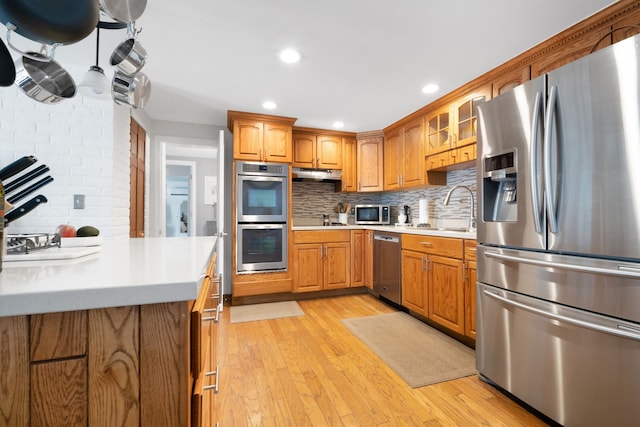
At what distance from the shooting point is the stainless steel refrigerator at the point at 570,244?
1.16 metres

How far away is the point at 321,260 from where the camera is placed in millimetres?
3594

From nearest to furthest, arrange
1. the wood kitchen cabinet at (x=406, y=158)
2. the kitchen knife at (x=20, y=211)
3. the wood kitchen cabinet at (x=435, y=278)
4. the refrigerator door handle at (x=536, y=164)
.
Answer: the kitchen knife at (x=20, y=211) → the refrigerator door handle at (x=536, y=164) → the wood kitchen cabinet at (x=435, y=278) → the wood kitchen cabinet at (x=406, y=158)

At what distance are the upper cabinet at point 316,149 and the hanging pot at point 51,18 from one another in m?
3.12

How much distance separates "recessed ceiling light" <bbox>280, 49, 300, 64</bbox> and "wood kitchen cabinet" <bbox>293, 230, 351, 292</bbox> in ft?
6.35

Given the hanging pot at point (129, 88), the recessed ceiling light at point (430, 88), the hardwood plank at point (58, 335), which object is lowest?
the hardwood plank at point (58, 335)

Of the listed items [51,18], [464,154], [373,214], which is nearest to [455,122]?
[464,154]

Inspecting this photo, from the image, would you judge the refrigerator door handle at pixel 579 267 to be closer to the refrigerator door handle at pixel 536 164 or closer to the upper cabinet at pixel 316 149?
the refrigerator door handle at pixel 536 164

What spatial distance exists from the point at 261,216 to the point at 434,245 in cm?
193

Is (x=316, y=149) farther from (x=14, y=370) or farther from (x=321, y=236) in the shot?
(x=14, y=370)

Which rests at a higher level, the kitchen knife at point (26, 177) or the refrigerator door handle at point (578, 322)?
the kitchen knife at point (26, 177)

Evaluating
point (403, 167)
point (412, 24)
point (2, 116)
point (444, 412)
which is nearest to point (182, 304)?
point (444, 412)

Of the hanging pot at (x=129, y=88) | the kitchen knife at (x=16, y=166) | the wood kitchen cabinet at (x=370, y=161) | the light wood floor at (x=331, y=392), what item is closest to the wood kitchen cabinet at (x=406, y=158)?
the wood kitchen cabinet at (x=370, y=161)

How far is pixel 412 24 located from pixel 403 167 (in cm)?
190

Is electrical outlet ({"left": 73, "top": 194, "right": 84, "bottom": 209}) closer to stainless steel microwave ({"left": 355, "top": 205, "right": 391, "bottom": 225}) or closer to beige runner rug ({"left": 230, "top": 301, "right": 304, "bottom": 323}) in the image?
beige runner rug ({"left": 230, "top": 301, "right": 304, "bottom": 323})
